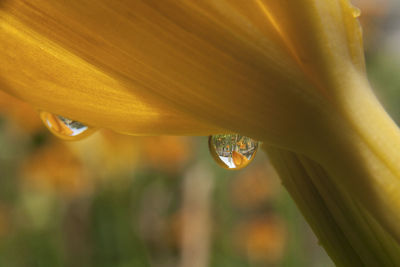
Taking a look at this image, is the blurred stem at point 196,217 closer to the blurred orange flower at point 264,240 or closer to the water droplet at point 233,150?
the blurred orange flower at point 264,240

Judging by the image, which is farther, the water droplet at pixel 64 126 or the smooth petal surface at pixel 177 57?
the water droplet at pixel 64 126

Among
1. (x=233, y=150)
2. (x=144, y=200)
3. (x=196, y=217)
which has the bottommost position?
(x=233, y=150)

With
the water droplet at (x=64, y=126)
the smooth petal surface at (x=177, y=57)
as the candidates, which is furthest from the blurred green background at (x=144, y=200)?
the smooth petal surface at (x=177, y=57)

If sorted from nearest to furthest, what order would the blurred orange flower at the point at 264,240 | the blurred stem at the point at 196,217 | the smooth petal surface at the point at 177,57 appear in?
the smooth petal surface at the point at 177,57
the blurred stem at the point at 196,217
the blurred orange flower at the point at 264,240

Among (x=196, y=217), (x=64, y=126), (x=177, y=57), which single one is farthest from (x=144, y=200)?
(x=177, y=57)

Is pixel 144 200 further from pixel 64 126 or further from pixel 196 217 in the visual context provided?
pixel 64 126

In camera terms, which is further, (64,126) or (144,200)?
(144,200)

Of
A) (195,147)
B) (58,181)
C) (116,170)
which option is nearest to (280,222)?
(195,147)
